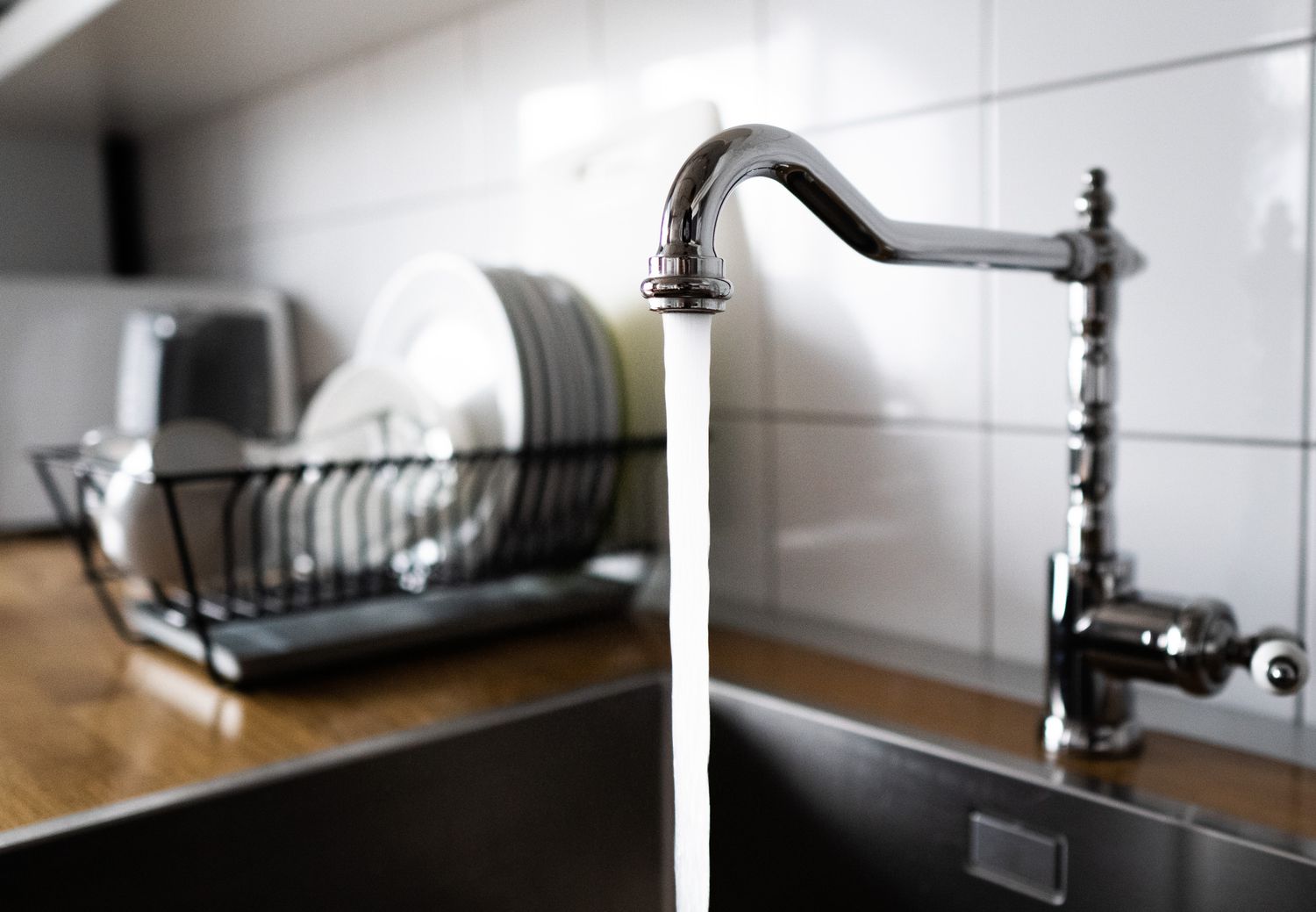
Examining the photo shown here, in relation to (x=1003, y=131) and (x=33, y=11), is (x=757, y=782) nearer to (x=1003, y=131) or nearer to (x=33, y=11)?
(x=1003, y=131)

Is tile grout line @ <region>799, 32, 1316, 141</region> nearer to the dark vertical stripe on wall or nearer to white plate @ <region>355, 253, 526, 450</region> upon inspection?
white plate @ <region>355, 253, 526, 450</region>

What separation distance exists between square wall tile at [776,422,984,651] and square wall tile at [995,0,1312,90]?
238mm

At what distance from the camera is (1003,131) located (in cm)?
74

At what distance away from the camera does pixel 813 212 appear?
0.48 metres

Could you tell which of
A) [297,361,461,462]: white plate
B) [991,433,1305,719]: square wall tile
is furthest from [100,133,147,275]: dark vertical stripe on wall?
[991,433,1305,719]: square wall tile

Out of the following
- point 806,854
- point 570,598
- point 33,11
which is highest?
point 33,11

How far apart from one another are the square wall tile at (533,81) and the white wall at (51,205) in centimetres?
111

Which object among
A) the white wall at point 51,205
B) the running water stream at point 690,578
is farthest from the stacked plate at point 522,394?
the white wall at point 51,205

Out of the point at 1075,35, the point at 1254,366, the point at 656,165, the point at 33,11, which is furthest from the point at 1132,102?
the point at 33,11

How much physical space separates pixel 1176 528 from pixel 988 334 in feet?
Answer: 0.56

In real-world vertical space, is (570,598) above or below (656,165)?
below

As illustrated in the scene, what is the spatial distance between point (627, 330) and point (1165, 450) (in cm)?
43

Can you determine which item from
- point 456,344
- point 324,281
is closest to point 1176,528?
point 456,344

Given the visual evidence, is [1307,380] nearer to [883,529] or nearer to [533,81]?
[883,529]
